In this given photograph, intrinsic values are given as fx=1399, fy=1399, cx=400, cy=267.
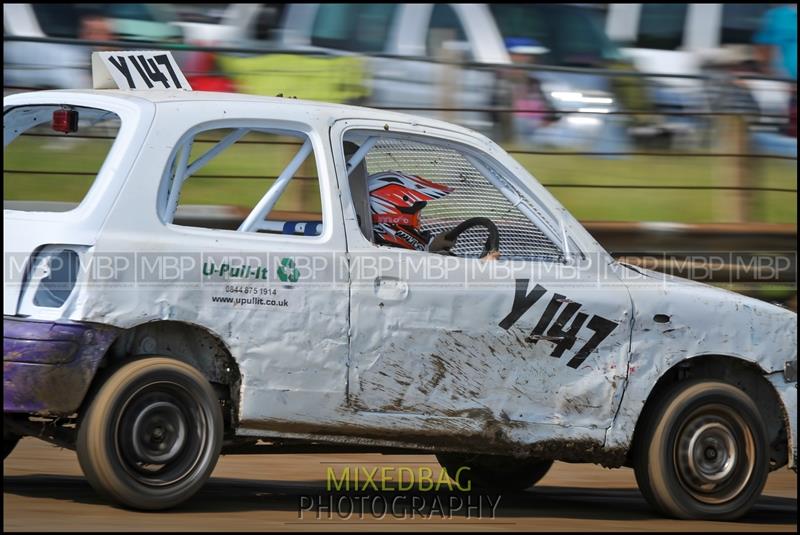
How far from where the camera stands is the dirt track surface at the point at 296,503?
5.86 metres

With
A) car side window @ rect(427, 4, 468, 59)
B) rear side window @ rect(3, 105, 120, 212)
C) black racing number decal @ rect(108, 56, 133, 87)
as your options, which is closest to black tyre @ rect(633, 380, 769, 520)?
black racing number decal @ rect(108, 56, 133, 87)

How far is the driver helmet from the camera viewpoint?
22.3 feet

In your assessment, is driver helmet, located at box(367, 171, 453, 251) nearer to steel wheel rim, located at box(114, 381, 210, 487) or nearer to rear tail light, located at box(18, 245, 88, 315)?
steel wheel rim, located at box(114, 381, 210, 487)

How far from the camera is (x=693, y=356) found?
268 inches

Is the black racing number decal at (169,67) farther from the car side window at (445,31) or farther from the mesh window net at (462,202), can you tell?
the car side window at (445,31)

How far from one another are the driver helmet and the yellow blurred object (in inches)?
187

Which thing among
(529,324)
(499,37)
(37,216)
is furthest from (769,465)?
(499,37)

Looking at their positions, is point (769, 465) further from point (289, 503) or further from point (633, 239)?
point (633, 239)

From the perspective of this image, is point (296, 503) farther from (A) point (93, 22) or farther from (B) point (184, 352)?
(A) point (93, 22)

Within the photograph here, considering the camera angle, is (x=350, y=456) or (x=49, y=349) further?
(x=350, y=456)

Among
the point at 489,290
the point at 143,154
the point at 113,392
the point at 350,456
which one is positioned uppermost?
the point at 143,154

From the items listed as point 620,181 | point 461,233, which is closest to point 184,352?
point 461,233

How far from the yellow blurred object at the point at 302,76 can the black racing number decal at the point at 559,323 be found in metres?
5.46

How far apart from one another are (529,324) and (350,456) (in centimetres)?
299
